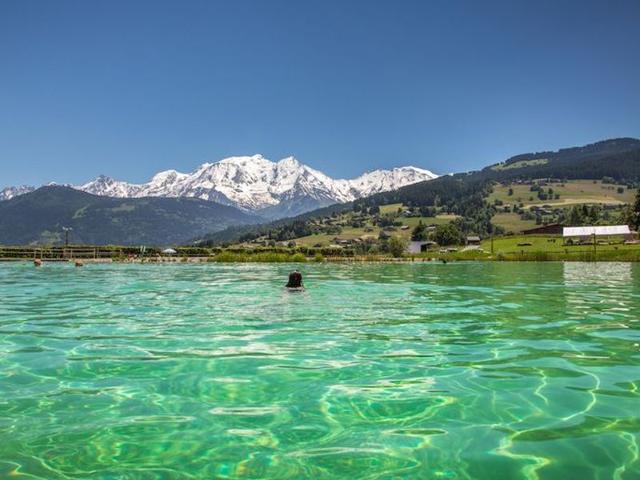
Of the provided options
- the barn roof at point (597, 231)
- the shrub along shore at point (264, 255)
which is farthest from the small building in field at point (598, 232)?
the shrub along shore at point (264, 255)

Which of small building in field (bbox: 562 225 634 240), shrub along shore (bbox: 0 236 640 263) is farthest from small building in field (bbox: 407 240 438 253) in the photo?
small building in field (bbox: 562 225 634 240)

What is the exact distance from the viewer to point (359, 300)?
28828 mm

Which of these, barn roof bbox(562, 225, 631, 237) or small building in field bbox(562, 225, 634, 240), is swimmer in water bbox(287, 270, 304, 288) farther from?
barn roof bbox(562, 225, 631, 237)

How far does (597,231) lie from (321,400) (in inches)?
7325

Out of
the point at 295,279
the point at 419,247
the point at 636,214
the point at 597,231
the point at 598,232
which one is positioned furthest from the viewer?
the point at 419,247

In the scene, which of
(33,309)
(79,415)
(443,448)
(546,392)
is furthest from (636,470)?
(33,309)

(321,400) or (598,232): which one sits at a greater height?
(598,232)

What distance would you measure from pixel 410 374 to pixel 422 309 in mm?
13172

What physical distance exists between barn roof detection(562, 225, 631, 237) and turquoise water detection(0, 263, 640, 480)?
16840 cm

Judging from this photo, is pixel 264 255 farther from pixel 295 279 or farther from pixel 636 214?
pixel 636 214

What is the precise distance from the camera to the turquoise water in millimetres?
6762

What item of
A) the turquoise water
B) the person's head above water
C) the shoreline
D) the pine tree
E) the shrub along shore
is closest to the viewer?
the turquoise water

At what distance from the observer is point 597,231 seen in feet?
562

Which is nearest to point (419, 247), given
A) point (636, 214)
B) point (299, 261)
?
point (636, 214)
